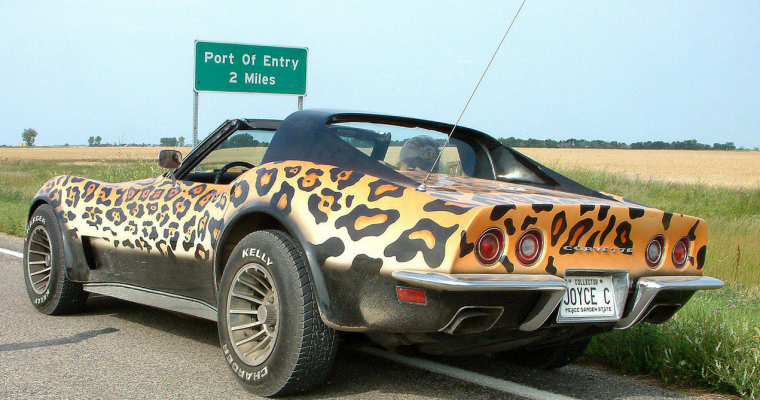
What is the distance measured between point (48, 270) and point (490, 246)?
3662mm

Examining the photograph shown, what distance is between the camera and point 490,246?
2.81m

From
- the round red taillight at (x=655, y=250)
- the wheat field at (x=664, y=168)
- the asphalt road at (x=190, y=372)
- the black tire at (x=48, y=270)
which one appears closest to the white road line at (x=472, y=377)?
the asphalt road at (x=190, y=372)

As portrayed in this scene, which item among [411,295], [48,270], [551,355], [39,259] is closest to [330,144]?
[411,295]

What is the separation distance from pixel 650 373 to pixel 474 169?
1.48m

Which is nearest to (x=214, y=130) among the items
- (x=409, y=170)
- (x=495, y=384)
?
(x=409, y=170)

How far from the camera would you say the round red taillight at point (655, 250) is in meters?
3.27

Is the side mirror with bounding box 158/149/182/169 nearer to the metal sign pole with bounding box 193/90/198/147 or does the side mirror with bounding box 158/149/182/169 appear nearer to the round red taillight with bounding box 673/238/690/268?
the round red taillight with bounding box 673/238/690/268

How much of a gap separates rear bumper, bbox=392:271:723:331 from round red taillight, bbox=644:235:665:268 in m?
0.08

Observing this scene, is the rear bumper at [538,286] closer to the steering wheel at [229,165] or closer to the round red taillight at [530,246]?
the round red taillight at [530,246]

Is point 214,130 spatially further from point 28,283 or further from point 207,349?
point 28,283

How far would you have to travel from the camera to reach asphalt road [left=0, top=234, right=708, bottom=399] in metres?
3.42

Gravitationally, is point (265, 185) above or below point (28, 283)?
above

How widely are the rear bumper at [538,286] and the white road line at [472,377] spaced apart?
55 cm

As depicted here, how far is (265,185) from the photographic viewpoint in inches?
137
